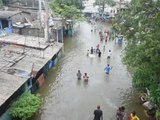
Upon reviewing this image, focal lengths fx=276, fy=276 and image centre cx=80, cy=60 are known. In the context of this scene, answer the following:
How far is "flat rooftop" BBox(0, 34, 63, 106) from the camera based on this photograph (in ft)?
52.3

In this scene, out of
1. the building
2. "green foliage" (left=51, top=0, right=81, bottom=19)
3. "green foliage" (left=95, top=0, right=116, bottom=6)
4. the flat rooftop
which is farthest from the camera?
"green foliage" (left=95, top=0, right=116, bottom=6)

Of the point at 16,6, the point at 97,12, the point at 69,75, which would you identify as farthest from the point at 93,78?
the point at 97,12

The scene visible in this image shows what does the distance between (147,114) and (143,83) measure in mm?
3478

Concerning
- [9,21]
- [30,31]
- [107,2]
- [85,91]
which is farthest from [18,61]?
[107,2]

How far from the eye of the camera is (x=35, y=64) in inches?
815

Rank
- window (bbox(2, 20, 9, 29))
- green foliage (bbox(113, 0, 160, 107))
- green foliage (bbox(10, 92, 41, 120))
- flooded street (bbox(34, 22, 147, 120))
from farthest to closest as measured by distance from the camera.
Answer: window (bbox(2, 20, 9, 29)) < flooded street (bbox(34, 22, 147, 120)) < green foliage (bbox(10, 92, 41, 120)) < green foliage (bbox(113, 0, 160, 107))

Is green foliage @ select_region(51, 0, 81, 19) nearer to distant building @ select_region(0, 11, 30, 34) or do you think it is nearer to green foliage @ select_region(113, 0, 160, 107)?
distant building @ select_region(0, 11, 30, 34)

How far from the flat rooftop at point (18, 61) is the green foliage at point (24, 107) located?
2.97 feet

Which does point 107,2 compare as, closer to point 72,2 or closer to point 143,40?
point 72,2

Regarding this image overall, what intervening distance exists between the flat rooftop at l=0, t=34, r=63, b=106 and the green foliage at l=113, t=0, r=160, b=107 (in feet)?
22.0

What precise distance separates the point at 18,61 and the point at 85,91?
18.2ft

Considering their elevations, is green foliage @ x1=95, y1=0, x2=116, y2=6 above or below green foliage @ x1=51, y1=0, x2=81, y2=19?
above

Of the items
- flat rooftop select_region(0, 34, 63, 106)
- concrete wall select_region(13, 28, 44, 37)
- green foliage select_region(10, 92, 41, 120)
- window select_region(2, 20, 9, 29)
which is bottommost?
green foliage select_region(10, 92, 41, 120)

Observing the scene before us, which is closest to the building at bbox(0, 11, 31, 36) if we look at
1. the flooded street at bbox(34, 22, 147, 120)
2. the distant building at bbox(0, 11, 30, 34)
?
the distant building at bbox(0, 11, 30, 34)
